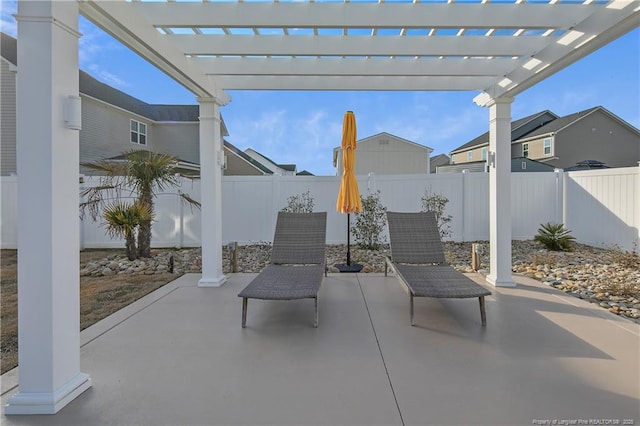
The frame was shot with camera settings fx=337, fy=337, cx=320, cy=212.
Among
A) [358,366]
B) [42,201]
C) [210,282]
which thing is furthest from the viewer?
[210,282]

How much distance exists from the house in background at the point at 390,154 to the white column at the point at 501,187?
51.3 feet

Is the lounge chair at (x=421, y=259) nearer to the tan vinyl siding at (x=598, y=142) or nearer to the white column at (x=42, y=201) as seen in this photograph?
the white column at (x=42, y=201)

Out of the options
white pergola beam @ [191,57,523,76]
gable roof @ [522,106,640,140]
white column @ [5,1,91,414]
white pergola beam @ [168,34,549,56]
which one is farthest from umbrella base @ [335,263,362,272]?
gable roof @ [522,106,640,140]

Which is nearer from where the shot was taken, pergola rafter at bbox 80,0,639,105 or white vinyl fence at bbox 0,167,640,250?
pergola rafter at bbox 80,0,639,105

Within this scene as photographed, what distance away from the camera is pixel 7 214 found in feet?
28.3

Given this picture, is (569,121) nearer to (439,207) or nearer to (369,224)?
(439,207)

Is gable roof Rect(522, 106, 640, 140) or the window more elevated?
gable roof Rect(522, 106, 640, 140)

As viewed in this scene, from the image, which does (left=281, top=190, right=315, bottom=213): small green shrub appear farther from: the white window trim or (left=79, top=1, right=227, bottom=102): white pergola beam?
the white window trim

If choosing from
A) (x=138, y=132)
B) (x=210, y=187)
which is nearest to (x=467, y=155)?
(x=138, y=132)

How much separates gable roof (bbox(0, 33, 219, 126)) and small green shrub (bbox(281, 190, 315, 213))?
34.7 ft

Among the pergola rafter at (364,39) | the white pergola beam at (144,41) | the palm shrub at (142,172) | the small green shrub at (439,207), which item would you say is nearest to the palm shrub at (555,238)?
the small green shrub at (439,207)

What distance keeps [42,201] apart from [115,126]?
1548 centimetres

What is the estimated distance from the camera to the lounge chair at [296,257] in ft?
13.5

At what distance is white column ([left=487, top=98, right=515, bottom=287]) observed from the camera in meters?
5.16
